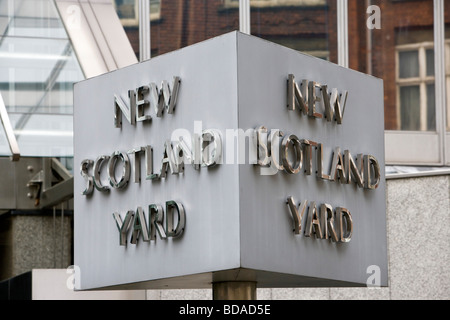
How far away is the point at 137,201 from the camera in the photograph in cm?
670

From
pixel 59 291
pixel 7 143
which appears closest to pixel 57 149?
pixel 7 143

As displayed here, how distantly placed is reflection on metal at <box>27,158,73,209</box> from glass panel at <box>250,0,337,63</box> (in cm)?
371

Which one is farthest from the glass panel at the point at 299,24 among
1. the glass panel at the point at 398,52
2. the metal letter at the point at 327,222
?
the metal letter at the point at 327,222

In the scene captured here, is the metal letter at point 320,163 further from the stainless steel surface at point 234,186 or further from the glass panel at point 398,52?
the glass panel at point 398,52

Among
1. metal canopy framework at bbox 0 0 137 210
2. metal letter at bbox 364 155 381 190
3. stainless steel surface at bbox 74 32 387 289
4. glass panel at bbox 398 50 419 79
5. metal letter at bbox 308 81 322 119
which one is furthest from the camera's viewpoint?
glass panel at bbox 398 50 419 79

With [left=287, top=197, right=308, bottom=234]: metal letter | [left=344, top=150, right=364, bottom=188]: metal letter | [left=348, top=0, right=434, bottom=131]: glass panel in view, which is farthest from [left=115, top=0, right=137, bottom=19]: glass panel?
[left=287, top=197, right=308, bottom=234]: metal letter

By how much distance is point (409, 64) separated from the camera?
55.1ft

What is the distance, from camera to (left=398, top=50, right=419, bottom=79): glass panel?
659 inches

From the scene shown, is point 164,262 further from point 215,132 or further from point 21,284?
point 21,284

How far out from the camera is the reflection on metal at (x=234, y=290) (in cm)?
659

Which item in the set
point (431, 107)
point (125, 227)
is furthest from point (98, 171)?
point (431, 107)

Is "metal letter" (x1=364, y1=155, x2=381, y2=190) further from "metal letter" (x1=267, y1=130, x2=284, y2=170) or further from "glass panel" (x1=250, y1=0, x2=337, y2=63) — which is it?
"glass panel" (x1=250, y1=0, x2=337, y2=63)

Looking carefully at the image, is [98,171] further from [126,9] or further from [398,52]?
[398,52]
